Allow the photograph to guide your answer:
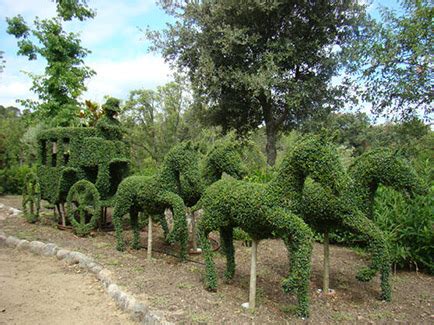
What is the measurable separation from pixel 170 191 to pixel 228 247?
4.90 feet

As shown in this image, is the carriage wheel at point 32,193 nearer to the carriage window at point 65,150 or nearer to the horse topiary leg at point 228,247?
the carriage window at point 65,150

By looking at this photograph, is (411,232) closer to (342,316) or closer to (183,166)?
(342,316)

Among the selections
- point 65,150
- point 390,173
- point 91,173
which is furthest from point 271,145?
point 390,173

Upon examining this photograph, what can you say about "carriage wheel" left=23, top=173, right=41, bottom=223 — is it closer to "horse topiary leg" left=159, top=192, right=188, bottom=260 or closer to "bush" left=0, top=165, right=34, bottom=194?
"horse topiary leg" left=159, top=192, right=188, bottom=260

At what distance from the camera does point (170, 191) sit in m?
5.74

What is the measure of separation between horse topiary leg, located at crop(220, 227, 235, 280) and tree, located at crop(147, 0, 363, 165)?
7352mm

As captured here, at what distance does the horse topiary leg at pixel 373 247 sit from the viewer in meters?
4.25

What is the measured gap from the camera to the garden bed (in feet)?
12.9

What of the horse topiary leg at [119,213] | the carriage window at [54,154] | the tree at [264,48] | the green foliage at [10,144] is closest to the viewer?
the horse topiary leg at [119,213]

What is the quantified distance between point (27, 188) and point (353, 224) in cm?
884

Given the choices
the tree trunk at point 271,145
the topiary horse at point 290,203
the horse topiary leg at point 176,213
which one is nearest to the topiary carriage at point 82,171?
the horse topiary leg at point 176,213

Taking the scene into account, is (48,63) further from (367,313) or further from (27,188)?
(367,313)

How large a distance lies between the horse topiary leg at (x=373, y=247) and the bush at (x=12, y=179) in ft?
52.8

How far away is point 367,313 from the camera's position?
4.07 metres
